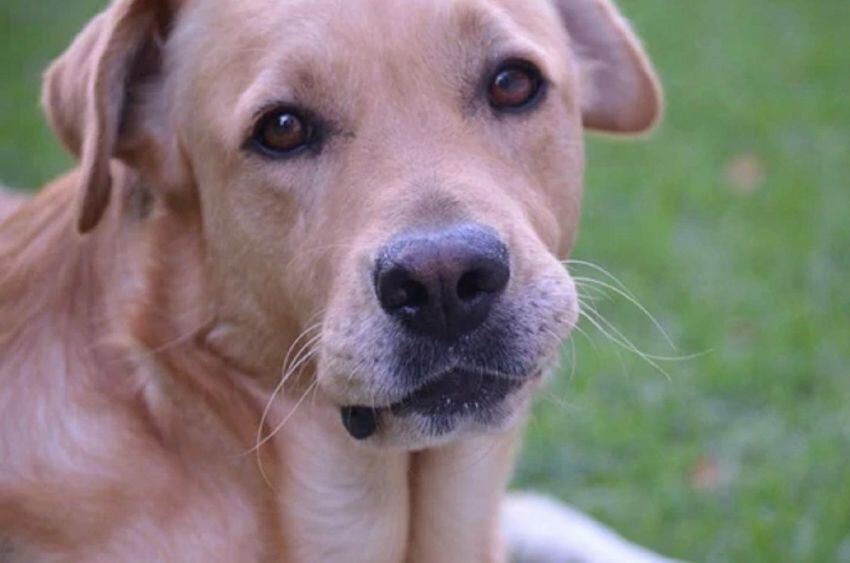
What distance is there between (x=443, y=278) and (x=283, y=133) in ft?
2.28

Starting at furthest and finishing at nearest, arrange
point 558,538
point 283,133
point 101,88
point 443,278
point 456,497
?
point 558,538
point 456,497
point 101,88
point 283,133
point 443,278

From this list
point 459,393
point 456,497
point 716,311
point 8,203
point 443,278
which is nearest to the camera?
point 443,278

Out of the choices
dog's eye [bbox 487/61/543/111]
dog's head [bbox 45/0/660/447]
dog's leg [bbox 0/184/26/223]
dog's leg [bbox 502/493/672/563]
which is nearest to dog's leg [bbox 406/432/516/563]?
dog's head [bbox 45/0/660/447]

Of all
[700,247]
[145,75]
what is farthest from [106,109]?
[700,247]

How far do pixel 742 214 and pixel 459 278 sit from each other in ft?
16.7

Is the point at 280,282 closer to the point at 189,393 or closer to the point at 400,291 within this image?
the point at 189,393

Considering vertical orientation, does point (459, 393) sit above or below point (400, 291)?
below

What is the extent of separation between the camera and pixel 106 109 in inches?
131

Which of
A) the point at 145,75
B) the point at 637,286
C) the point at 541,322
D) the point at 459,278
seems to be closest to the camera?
the point at 459,278

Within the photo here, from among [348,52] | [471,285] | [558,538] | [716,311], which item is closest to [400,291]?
[471,285]

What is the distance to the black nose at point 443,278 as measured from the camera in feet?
8.92

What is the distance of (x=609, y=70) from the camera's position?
4020mm

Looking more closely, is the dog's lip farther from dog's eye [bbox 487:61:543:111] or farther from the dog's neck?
dog's eye [bbox 487:61:543:111]

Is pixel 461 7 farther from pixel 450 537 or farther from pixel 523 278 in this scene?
pixel 450 537
